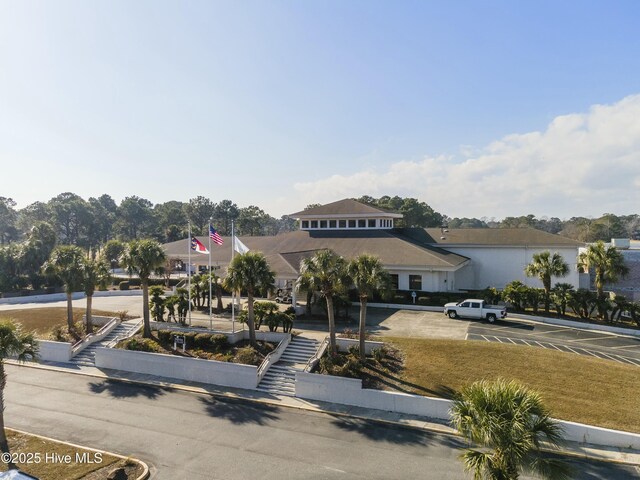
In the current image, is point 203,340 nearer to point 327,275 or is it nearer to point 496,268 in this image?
point 327,275

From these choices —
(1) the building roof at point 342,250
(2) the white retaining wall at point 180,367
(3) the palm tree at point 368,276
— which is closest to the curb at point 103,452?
(2) the white retaining wall at point 180,367

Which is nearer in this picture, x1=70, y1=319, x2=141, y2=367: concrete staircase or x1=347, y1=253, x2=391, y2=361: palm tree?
x1=347, y1=253, x2=391, y2=361: palm tree

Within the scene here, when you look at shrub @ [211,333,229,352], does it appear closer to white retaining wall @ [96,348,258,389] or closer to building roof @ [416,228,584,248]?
white retaining wall @ [96,348,258,389]

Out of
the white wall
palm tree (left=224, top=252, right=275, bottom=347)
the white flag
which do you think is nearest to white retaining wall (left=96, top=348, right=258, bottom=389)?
palm tree (left=224, top=252, right=275, bottom=347)

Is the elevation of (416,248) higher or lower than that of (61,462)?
higher

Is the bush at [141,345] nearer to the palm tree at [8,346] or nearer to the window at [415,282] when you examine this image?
Answer: the palm tree at [8,346]

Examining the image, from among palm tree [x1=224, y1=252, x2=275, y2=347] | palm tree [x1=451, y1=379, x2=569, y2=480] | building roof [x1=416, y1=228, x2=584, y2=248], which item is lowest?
palm tree [x1=451, y1=379, x2=569, y2=480]

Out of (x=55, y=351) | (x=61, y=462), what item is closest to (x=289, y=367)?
(x=61, y=462)
